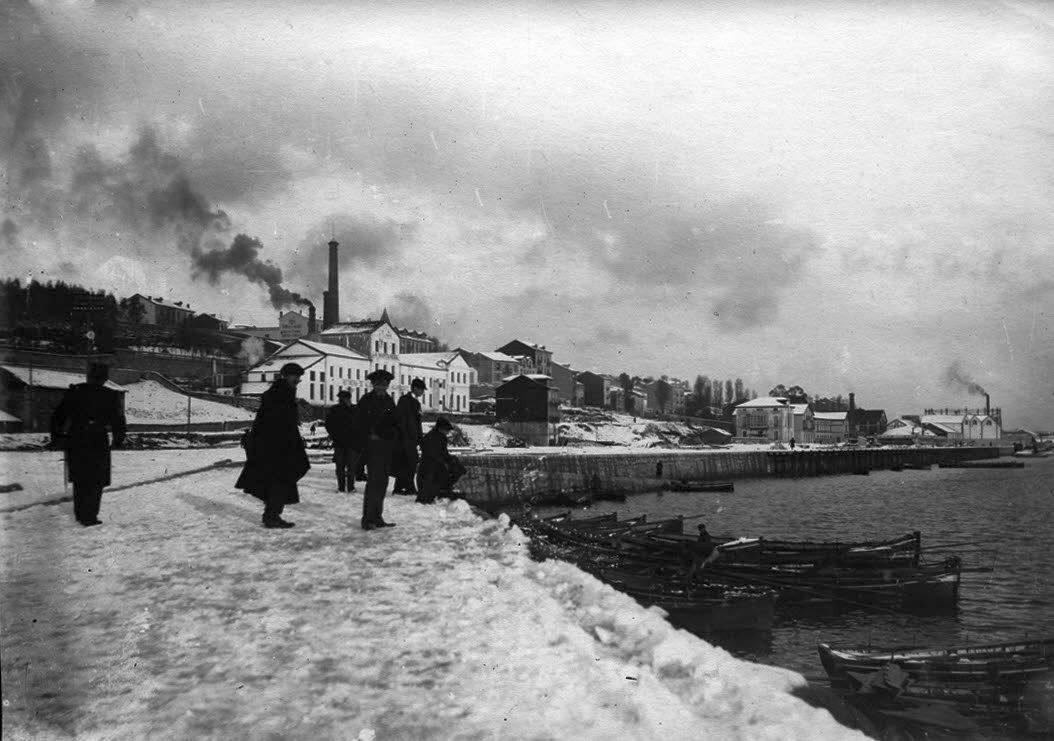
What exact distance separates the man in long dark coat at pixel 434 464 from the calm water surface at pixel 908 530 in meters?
5.46

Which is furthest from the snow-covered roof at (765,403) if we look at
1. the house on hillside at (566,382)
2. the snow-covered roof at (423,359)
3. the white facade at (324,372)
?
the white facade at (324,372)

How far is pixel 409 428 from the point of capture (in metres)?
11.3

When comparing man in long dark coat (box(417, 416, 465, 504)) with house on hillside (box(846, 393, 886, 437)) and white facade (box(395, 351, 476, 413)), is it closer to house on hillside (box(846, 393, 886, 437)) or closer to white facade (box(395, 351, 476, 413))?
white facade (box(395, 351, 476, 413))

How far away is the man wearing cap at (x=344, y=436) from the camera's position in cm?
1276

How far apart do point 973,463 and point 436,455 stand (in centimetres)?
10734

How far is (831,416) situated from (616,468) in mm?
88668

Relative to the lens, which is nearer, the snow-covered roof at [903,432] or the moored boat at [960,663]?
the moored boat at [960,663]

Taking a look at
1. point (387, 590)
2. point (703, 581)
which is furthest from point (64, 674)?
point (703, 581)

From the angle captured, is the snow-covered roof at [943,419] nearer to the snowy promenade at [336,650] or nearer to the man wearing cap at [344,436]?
the man wearing cap at [344,436]

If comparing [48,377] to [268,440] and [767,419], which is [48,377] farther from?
[767,419]

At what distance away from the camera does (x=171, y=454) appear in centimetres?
2403

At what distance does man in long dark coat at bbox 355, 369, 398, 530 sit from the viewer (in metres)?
8.86

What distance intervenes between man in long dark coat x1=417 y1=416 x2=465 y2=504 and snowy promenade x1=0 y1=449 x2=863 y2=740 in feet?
15.2

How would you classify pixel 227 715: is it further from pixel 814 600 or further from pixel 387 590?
pixel 814 600
